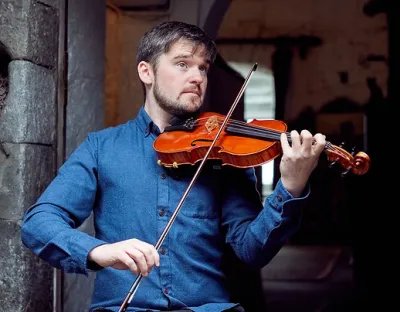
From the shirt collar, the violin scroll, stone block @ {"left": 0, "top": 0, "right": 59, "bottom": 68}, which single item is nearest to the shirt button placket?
the shirt collar

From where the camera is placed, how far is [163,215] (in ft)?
7.29

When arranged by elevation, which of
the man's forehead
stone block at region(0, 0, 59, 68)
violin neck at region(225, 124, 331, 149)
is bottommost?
violin neck at region(225, 124, 331, 149)

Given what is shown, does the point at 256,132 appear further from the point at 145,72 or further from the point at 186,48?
the point at 145,72

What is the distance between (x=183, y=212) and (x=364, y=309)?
14.3ft

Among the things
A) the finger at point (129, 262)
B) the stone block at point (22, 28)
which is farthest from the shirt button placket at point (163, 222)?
the stone block at point (22, 28)

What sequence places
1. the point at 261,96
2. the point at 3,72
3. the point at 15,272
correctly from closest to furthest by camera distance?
the point at 15,272, the point at 3,72, the point at 261,96

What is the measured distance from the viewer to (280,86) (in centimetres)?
942

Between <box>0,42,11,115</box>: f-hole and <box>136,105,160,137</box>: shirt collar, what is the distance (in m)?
0.64

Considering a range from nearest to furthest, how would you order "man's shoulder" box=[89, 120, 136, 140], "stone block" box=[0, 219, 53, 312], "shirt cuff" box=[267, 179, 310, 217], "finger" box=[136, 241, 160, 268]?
"finger" box=[136, 241, 160, 268]
"shirt cuff" box=[267, 179, 310, 217]
"man's shoulder" box=[89, 120, 136, 140]
"stone block" box=[0, 219, 53, 312]

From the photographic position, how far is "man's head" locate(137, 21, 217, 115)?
226cm

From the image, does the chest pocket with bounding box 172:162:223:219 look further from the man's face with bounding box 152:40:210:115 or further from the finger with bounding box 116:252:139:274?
the finger with bounding box 116:252:139:274

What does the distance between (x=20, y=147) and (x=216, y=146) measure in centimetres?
86

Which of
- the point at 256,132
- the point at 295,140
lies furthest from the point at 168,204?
the point at 295,140

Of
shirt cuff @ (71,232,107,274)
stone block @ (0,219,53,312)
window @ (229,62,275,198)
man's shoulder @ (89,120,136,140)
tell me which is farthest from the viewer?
window @ (229,62,275,198)
